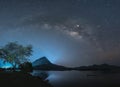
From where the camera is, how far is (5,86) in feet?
146

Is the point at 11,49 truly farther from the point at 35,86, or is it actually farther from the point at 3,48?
the point at 35,86

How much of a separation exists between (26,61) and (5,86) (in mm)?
84471

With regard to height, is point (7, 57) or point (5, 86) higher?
point (7, 57)

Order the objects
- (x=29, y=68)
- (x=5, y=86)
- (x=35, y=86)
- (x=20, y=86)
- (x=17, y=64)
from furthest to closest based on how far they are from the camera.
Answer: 1. (x=29, y=68)
2. (x=17, y=64)
3. (x=35, y=86)
4. (x=20, y=86)
5. (x=5, y=86)

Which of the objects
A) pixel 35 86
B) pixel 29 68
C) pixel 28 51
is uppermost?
pixel 28 51

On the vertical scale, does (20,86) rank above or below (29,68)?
below

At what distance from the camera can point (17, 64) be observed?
405 feet

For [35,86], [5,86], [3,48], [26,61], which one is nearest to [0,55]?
[3,48]

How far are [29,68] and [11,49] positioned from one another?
763 inches

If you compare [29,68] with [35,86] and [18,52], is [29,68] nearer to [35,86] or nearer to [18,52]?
[18,52]

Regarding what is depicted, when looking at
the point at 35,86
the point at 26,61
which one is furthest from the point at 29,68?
the point at 35,86

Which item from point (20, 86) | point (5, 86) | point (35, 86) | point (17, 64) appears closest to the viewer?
point (5, 86)

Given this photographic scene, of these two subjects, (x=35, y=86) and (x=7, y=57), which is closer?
(x=35, y=86)

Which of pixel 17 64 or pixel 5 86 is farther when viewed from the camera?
pixel 17 64
